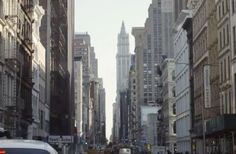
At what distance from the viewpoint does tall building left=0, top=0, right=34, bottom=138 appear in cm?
5225

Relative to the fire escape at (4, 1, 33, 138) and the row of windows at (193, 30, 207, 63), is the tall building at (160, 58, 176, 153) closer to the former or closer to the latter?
the row of windows at (193, 30, 207, 63)

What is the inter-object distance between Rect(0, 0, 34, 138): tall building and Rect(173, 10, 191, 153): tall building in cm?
3682

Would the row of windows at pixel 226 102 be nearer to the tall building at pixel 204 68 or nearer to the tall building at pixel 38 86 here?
the tall building at pixel 204 68

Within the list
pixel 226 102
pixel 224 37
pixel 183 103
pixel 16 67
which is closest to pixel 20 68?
pixel 16 67

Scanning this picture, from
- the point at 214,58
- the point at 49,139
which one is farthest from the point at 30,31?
the point at 214,58

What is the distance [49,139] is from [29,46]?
678 inches

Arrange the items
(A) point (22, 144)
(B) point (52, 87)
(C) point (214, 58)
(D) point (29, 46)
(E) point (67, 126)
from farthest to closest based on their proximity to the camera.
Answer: (E) point (67, 126), (B) point (52, 87), (C) point (214, 58), (D) point (29, 46), (A) point (22, 144)

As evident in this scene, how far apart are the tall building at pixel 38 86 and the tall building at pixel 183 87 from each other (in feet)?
76.9

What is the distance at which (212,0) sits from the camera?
76.6 metres

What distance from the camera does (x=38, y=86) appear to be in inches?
3275

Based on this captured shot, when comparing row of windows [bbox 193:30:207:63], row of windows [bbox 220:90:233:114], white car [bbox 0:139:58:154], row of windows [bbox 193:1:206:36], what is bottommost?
white car [bbox 0:139:58:154]

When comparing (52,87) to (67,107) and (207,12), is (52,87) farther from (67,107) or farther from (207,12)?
(207,12)

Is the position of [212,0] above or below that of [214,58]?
above

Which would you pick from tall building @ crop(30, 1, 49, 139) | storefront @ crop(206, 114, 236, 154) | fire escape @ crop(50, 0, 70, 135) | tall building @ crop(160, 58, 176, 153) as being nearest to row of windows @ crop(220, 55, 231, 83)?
storefront @ crop(206, 114, 236, 154)
